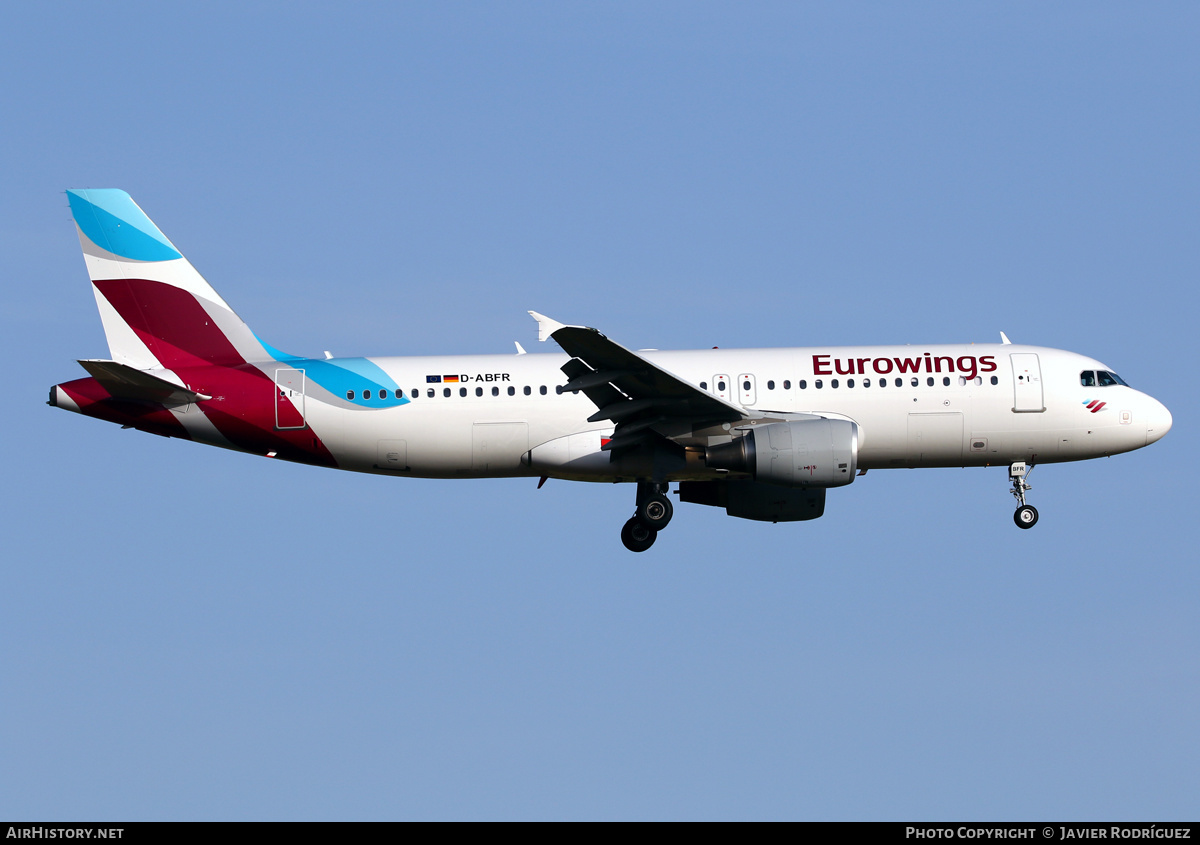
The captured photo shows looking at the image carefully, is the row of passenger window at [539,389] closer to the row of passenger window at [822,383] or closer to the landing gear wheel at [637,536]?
the row of passenger window at [822,383]

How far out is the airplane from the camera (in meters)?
34.4

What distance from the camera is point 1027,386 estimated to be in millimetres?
35500

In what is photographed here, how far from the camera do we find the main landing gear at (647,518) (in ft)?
117

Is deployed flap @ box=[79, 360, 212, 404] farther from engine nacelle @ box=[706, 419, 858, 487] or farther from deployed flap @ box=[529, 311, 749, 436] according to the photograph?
engine nacelle @ box=[706, 419, 858, 487]

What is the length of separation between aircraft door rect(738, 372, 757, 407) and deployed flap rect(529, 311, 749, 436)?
0.93 m

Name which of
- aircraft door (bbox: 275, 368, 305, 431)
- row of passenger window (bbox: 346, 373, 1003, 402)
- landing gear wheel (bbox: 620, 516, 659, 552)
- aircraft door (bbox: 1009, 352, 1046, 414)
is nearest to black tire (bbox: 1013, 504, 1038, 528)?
aircraft door (bbox: 1009, 352, 1046, 414)

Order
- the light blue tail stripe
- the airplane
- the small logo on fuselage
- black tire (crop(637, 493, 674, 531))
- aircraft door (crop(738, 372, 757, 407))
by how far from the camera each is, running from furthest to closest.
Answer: the light blue tail stripe < black tire (crop(637, 493, 674, 531)) < the small logo on fuselage < aircraft door (crop(738, 372, 757, 407)) < the airplane

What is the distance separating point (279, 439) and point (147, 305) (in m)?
5.13

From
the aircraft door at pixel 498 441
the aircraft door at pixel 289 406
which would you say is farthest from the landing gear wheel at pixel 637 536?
the aircraft door at pixel 289 406

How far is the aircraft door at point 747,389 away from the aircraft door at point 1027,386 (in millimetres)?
6459

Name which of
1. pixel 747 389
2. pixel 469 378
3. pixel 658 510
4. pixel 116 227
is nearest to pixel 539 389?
pixel 469 378

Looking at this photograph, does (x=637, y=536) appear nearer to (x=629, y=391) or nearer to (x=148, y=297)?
(x=629, y=391)

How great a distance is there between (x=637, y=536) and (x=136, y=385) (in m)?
12.7
